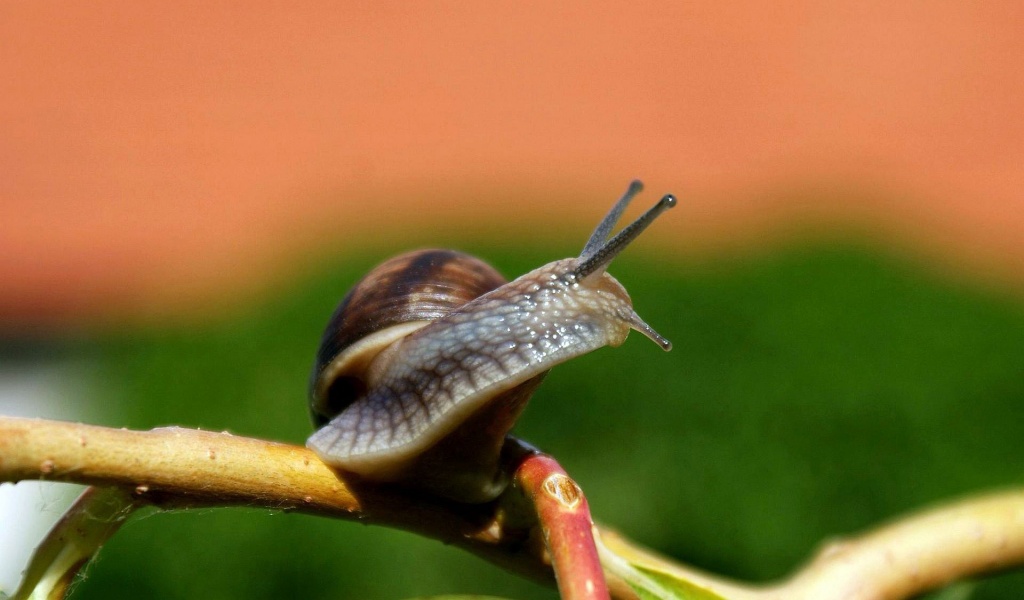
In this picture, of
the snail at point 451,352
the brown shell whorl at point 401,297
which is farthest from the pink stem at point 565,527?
the brown shell whorl at point 401,297

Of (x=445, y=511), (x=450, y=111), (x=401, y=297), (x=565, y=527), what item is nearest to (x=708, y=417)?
(x=401, y=297)

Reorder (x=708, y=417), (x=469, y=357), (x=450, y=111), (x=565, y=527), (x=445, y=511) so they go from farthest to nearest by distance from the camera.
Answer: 1. (x=450, y=111)
2. (x=708, y=417)
3. (x=469, y=357)
4. (x=445, y=511)
5. (x=565, y=527)

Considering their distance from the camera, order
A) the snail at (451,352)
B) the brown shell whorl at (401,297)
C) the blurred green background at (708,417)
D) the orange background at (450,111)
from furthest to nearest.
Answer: the orange background at (450,111)
the blurred green background at (708,417)
the brown shell whorl at (401,297)
the snail at (451,352)

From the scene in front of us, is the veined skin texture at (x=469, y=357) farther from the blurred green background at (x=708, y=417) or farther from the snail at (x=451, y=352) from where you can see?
the blurred green background at (x=708, y=417)

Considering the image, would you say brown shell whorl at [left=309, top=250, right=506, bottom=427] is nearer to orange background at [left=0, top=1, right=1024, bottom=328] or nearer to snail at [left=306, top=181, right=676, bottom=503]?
snail at [left=306, top=181, right=676, bottom=503]

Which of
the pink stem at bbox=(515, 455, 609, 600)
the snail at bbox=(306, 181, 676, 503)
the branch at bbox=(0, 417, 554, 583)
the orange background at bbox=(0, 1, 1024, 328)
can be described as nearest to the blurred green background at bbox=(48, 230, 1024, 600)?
the snail at bbox=(306, 181, 676, 503)

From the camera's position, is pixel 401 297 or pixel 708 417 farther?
pixel 708 417

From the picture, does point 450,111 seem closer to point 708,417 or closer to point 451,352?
point 708,417
